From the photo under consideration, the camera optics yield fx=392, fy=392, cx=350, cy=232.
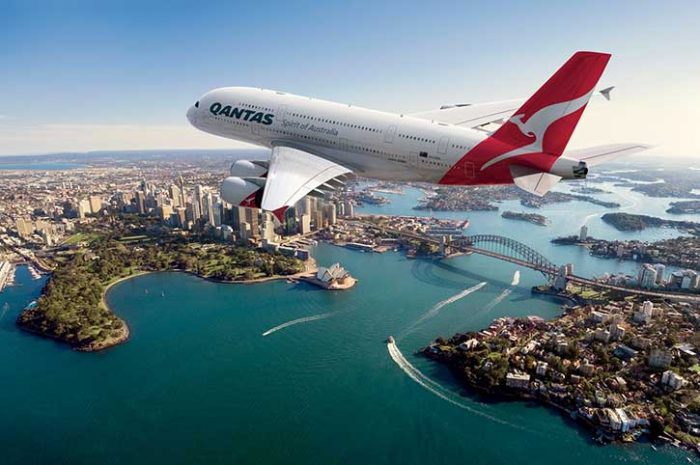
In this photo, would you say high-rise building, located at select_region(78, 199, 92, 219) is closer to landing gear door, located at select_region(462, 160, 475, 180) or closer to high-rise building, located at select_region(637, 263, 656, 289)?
landing gear door, located at select_region(462, 160, 475, 180)

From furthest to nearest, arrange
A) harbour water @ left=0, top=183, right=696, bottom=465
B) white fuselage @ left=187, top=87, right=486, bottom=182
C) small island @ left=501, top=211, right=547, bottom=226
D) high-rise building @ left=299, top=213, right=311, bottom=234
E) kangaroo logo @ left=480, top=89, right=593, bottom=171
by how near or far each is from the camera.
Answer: small island @ left=501, top=211, right=547, bottom=226, high-rise building @ left=299, top=213, right=311, bottom=234, harbour water @ left=0, top=183, right=696, bottom=465, white fuselage @ left=187, top=87, right=486, bottom=182, kangaroo logo @ left=480, top=89, right=593, bottom=171

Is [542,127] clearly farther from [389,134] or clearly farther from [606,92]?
[389,134]

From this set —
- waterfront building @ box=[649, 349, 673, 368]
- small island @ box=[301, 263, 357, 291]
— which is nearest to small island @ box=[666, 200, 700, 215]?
waterfront building @ box=[649, 349, 673, 368]

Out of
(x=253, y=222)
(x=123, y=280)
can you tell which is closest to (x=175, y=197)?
(x=253, y=222)

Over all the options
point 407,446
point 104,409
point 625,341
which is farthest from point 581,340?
point 104,409

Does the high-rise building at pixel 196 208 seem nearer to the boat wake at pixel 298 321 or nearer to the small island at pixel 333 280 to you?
the small island at pixel 333 280
